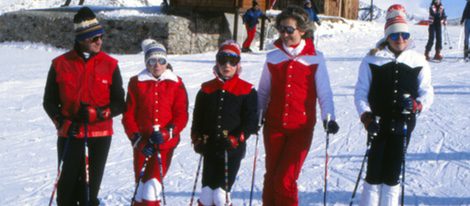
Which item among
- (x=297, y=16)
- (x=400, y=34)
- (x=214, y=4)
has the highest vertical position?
(x=214, y=4)

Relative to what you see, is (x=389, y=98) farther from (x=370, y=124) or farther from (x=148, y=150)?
(x=148, y=150)

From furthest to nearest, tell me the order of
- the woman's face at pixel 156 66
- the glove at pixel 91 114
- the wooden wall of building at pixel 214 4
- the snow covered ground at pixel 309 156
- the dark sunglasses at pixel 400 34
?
1. the wooden wall of building at pixel 214 4
2. the snow covered ground at pixel 309 156
3. the woman's face at pixel 156 66
4. the dark sunglasses at pixel 400 34
5. the glove at pixel 91 114

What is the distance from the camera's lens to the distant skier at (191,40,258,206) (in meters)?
3.98

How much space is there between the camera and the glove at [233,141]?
3.87m

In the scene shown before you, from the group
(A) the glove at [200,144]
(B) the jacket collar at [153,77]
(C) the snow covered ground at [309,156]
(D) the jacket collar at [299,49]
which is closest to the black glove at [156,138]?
(A) the glove at [200,144]

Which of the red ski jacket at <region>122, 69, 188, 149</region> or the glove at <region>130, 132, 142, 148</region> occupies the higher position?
the red ski jacket at <region>122, 69, 188, 149</region>

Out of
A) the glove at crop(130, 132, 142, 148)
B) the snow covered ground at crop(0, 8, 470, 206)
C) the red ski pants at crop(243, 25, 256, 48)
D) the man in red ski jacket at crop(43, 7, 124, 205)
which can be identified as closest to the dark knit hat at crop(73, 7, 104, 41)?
the man in red ski jacket at crop(43, 7, 124, 205)

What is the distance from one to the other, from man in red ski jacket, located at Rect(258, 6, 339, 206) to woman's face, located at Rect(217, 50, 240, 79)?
330 millimetres

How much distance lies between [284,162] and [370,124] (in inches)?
25.9

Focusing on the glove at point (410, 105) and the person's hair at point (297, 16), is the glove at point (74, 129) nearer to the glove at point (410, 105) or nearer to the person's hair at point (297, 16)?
the person's hair at point (297, 16)

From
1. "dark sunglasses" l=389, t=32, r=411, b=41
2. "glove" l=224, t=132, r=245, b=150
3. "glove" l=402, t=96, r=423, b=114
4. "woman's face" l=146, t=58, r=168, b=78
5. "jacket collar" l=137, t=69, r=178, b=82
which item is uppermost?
"dark sunglasses" l=389, t=32, r=411, b=41

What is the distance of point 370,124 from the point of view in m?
3.82

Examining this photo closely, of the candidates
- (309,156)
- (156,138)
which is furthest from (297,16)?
(309,156)

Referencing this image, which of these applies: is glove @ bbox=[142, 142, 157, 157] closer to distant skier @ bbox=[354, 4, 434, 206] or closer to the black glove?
the black glove
